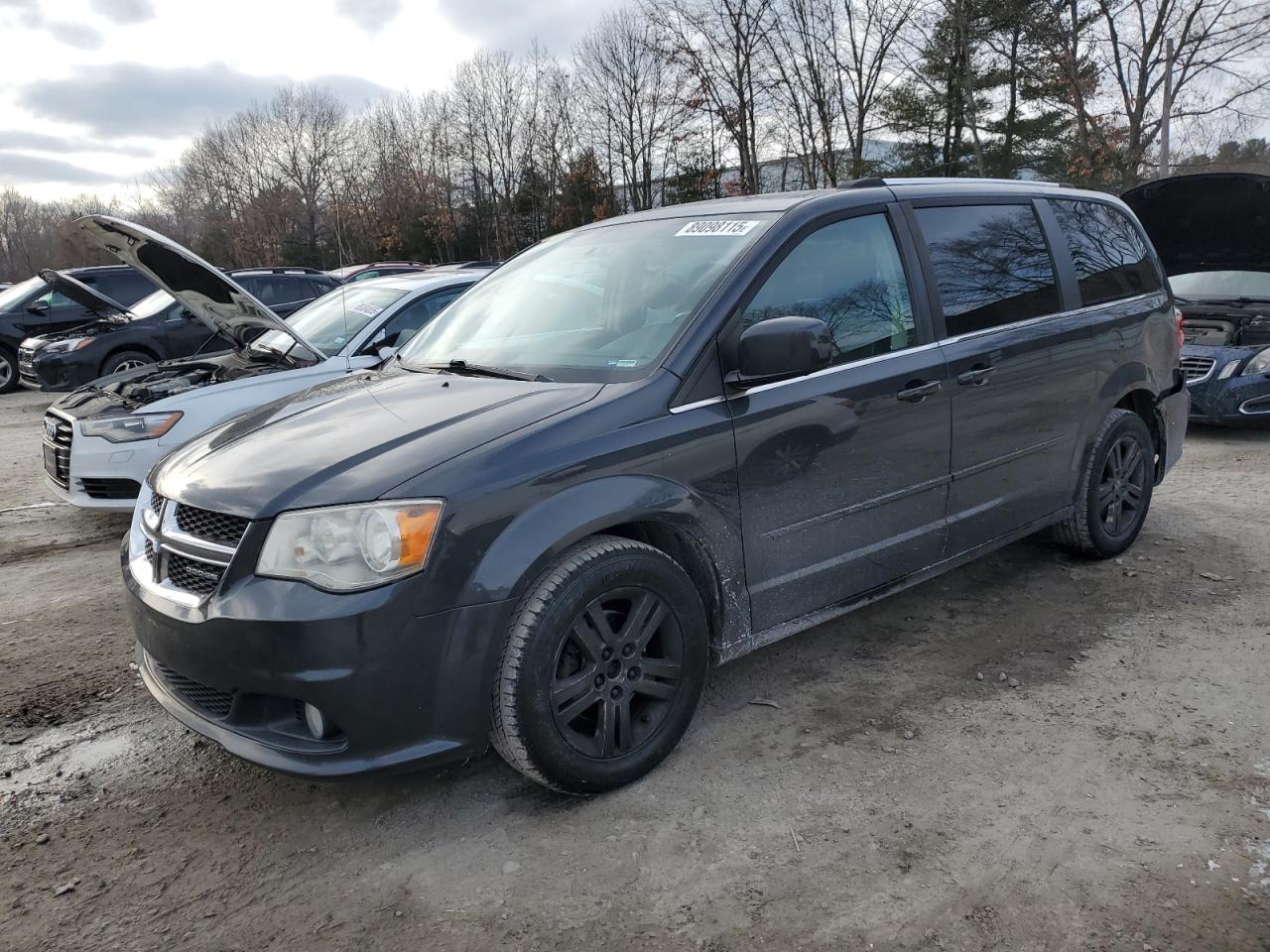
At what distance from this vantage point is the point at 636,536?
2889mm

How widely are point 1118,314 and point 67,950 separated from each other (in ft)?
15.8

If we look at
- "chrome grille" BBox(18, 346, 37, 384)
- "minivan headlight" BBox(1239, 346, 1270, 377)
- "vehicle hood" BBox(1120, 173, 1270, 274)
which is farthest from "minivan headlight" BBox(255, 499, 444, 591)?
"chrome grille" BBox(18, 346, 37, 384)

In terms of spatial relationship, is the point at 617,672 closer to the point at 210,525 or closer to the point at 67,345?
the point at 210,525

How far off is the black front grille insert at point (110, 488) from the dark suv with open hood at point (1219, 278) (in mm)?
8411

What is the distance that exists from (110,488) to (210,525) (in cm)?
351

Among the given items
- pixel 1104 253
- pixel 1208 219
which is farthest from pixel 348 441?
pixel 1208 219

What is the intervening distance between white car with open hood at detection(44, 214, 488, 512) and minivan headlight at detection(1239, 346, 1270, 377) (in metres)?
7.06

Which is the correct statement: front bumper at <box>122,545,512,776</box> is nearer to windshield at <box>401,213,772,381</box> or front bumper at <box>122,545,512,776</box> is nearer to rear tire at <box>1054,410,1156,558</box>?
windshield at <box>401,213,772,381</box>

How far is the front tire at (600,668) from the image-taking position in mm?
2518

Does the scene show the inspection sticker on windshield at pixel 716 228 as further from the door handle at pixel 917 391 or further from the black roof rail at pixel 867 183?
the door handle at pixel 917 391

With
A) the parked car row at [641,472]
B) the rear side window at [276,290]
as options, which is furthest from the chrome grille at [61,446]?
the rear side window at [276,290]

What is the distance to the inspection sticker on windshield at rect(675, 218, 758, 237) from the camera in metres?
3.31

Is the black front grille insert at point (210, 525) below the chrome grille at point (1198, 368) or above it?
above

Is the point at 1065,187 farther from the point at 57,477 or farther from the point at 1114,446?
the point at 57,477
